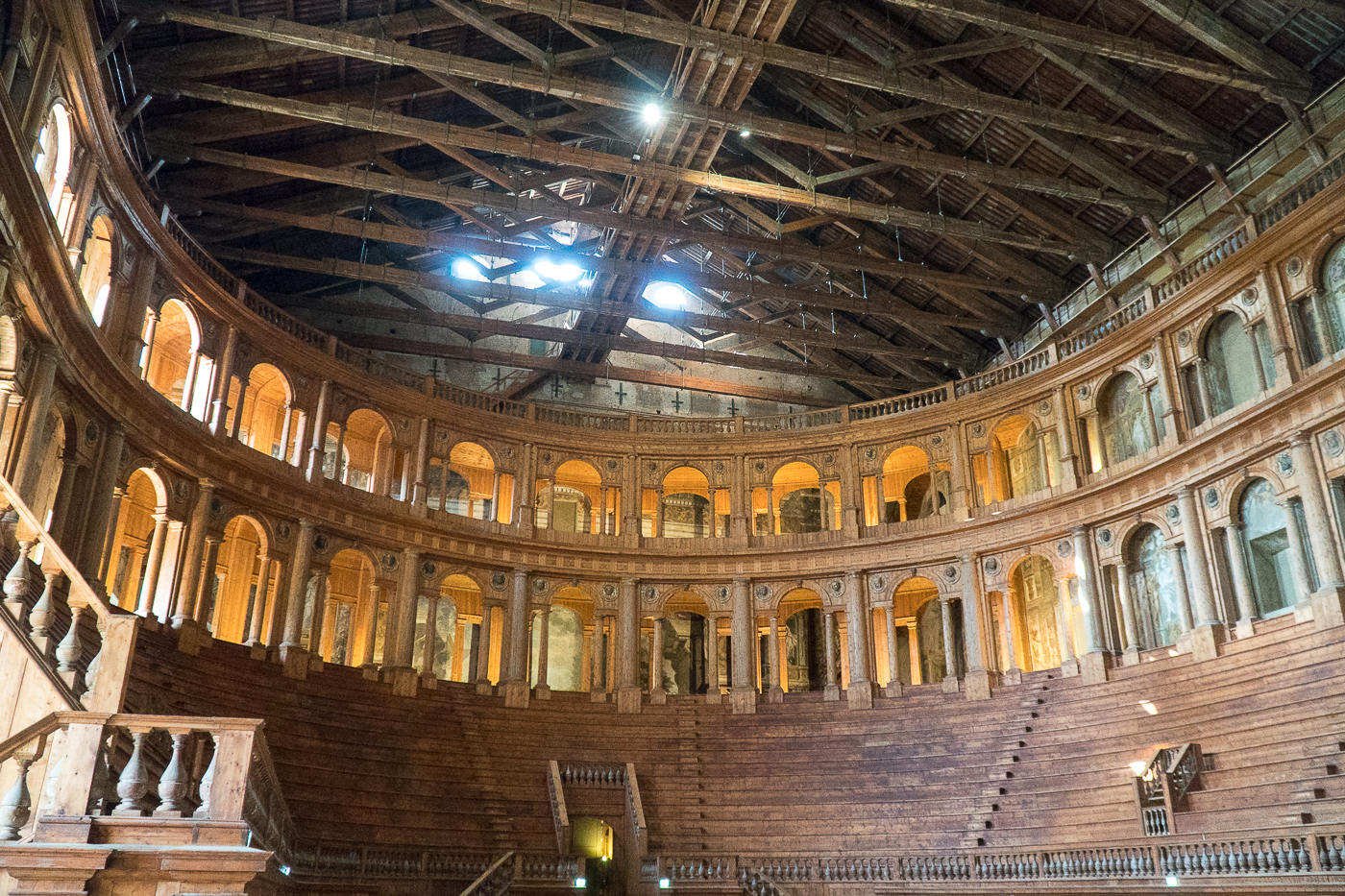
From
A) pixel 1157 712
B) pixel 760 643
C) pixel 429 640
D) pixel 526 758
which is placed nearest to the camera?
pixel 1157 712

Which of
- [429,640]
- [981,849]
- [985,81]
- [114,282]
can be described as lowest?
[981,849]

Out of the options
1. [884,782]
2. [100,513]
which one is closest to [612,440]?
[884,782]

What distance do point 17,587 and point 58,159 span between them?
13.0 meters

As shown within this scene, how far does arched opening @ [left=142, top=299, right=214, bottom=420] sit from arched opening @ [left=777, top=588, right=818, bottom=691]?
1988cm

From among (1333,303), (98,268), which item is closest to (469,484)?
(98,268)

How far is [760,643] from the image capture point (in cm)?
3841

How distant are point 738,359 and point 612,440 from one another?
492cm

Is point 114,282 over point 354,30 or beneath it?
beneath

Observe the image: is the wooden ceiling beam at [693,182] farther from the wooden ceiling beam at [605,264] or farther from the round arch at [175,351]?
the round arch at [175,351]

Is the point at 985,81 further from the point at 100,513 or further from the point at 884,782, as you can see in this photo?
the point at 100,513

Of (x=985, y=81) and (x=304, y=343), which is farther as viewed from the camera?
(x=304, y=343)

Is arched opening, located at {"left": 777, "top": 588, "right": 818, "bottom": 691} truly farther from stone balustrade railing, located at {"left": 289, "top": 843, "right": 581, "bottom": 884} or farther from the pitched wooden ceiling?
stone balustrade railing, located at {"left": 289, "top": 843, "right": 581, "bottom": 884}

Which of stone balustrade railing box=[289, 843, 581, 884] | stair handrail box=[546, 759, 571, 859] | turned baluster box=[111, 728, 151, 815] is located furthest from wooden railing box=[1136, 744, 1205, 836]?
turned baluster box=[111, 728, 151, 815]

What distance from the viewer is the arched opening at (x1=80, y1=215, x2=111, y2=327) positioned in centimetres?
2169
